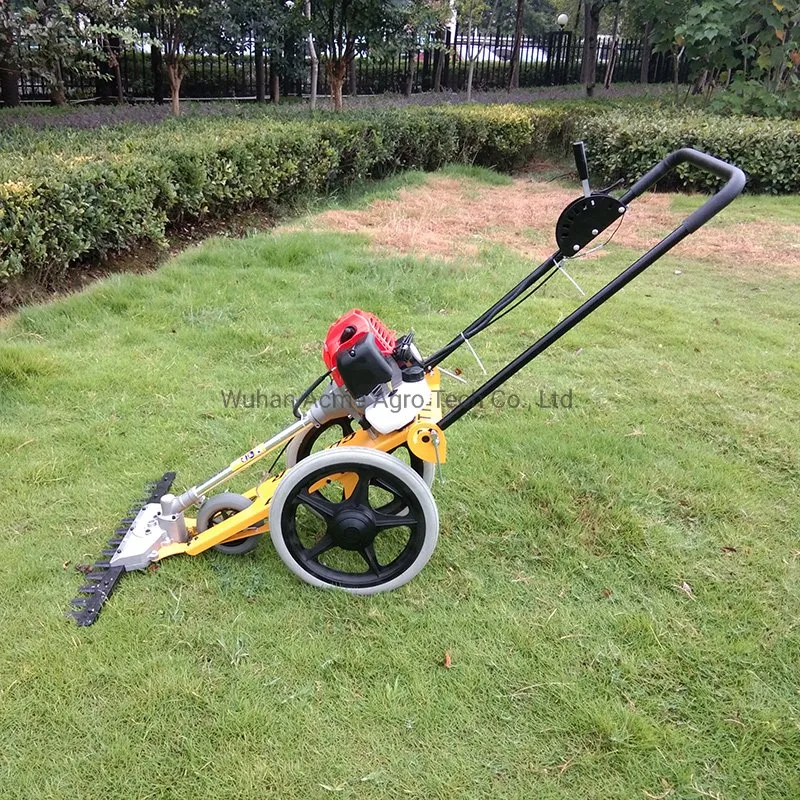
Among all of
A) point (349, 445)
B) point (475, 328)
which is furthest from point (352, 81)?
point (349, 445)

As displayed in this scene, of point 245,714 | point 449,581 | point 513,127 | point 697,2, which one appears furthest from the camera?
point 697,2

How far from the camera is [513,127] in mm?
10406

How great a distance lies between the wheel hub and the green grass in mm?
208

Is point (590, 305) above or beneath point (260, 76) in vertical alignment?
beneath

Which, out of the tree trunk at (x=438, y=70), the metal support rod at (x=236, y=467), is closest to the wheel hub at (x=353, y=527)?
the metal support rod at (x=236, y=467)

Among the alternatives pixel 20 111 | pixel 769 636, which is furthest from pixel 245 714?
pixel 20 111

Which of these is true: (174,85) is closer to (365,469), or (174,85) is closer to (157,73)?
(157,73)

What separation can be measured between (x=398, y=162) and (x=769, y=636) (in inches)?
310

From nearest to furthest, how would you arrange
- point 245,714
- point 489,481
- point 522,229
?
point 245,714, point 489,481, point 522,229

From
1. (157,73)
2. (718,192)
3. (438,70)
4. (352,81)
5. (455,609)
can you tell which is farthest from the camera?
(438,70)

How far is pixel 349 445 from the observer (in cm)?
228

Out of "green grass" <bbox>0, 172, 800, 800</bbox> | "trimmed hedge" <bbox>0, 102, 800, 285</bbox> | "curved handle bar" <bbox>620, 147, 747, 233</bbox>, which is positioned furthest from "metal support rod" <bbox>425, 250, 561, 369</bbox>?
"trimmed hedge" <bbox>0, 102, 800, 285</bbox>

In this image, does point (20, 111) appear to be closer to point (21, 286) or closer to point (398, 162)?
point (398, 162)

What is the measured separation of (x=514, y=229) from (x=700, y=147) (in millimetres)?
3484
